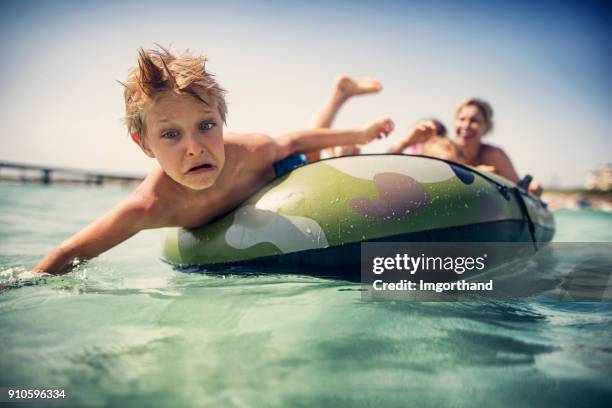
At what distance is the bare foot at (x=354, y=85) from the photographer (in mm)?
3909

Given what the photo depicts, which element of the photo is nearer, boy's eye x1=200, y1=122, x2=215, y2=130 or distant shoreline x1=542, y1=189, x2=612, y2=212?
boy's eye x1=200, y1=122, x2=215, y2=130

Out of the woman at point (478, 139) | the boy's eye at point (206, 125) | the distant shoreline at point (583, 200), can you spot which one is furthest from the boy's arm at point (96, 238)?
the distant shoreline at point (583, 200)

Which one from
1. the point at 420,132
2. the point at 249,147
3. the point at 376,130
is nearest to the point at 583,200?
the point at 420,132

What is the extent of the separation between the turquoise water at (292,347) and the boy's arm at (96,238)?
19 centimetres

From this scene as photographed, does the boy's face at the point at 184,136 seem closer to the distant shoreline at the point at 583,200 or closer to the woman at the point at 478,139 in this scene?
the woman at the point at 478,139

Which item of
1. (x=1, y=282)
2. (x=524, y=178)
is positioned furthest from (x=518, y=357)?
(x=524, y=178)

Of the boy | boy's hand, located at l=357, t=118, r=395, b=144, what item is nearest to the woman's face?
boy's hand, located at l=357, t=118, r=395, b=144

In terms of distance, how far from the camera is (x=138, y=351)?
129 cm

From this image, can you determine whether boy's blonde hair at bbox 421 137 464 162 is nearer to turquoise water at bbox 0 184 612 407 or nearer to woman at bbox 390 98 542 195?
woman at bbox 390 98 542 195

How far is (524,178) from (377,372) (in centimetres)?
321

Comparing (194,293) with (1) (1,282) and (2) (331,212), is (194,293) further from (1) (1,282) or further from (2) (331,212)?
(1) (1,282)

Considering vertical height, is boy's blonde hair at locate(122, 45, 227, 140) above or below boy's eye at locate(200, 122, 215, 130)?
above

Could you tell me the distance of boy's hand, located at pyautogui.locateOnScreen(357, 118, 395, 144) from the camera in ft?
9.51

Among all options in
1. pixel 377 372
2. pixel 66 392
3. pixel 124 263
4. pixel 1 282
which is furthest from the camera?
pixel 124 263
